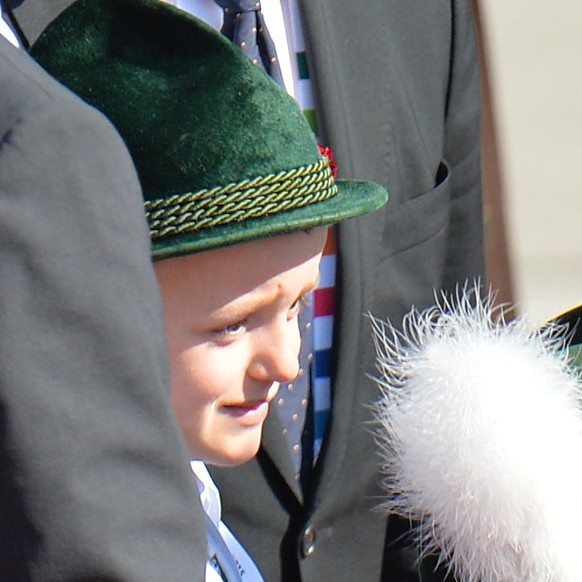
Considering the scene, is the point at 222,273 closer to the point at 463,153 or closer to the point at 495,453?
the point at 495,453

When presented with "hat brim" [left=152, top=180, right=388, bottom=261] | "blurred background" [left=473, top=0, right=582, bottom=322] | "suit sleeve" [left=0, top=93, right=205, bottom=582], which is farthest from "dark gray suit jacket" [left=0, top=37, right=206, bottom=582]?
"blurred background" [left=473, top=0, right=582, bottom=322]

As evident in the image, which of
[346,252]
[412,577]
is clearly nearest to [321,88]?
[346,252]

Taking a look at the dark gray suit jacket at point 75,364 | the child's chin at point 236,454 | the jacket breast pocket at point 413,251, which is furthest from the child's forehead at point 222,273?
the jacket breast pocket at point 413,251

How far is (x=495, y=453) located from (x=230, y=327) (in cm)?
27

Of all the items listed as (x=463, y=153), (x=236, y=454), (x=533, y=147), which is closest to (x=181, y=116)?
(x=236, y=454)

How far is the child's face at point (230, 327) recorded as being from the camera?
40.2 inches

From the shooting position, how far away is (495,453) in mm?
1122

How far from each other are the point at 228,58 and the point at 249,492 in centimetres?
60

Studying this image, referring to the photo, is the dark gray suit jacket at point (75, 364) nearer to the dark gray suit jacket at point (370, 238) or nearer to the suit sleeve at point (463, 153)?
the dark gray suit jacket at point (370, 238)

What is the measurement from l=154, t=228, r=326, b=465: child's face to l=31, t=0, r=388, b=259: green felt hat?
0.04 meters

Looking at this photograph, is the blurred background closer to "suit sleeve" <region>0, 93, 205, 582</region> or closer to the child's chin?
the child's chin

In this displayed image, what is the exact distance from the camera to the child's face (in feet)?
3.35

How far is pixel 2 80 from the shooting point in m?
0.68

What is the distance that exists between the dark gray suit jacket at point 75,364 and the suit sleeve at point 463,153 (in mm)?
1083
